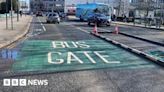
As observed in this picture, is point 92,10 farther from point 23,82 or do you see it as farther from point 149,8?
point 23,82

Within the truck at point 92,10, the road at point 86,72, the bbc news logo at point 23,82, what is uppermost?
the truck at point 92,10

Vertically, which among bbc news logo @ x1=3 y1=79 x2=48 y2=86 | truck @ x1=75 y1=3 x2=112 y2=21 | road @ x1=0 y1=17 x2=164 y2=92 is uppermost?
truck @ x1=75 y1=3 x2=112 y2=21

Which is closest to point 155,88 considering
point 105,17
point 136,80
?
point 136,80

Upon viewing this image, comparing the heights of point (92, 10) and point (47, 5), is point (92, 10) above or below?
below

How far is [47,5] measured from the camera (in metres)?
190

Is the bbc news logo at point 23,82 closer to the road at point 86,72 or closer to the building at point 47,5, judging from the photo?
the road at point 86,72

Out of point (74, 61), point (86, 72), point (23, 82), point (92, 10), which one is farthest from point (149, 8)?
point (23, 82)

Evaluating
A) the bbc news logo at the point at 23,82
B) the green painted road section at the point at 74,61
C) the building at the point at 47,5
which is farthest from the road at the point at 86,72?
the building at the point at 47,5

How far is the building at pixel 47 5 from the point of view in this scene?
186 metres

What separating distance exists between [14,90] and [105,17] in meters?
43.0

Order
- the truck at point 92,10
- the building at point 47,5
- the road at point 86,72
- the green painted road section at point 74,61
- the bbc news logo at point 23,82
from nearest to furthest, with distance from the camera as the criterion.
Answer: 1. the road at point 86,72
2. the bbc news logo at point 23,82
3. the green painted road section at point 74,61
4. the truck at point 92,10
5. the building at point 47,5

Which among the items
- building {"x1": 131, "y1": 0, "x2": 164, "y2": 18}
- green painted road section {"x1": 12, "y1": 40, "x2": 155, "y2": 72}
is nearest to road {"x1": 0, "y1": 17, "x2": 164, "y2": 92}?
green painted road section {"x1": 12, "y1": 40, "x2": 155, "y2": 72}

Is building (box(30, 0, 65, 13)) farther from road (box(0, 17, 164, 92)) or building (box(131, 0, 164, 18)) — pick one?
road (box(0, 17, 164, 92))

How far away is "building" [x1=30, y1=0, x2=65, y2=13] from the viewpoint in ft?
609
